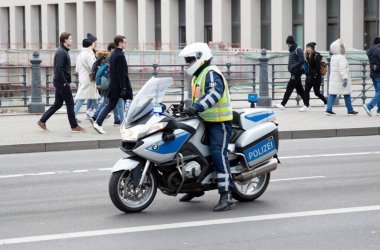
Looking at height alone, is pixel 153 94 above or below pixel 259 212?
above

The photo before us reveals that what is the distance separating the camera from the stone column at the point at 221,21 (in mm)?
58750

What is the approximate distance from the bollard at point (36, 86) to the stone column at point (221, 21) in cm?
3734

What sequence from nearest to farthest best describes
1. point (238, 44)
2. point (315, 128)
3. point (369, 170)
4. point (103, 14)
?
point (369, 170), point (315, 128), point (238, 44), point (103, 14)

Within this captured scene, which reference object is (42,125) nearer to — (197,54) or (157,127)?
(197,54)

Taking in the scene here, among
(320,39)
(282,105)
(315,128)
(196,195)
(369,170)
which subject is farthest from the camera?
(320,39)

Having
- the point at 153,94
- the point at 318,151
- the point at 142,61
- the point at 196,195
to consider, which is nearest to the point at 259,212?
the point at 196,195

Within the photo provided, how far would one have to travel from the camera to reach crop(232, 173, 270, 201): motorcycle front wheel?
1002 centimetres

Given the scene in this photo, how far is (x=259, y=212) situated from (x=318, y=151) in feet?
20.5

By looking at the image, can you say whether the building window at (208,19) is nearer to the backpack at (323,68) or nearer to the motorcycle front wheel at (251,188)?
the backpack at (323,68)

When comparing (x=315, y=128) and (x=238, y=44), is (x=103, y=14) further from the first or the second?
(x=315, y=128)

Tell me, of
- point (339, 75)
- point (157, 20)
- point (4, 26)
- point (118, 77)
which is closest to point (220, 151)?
point (118, 77)

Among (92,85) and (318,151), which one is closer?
(318,151)

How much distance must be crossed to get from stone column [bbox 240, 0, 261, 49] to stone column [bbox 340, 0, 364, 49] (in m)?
7.80

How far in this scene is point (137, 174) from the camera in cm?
922
